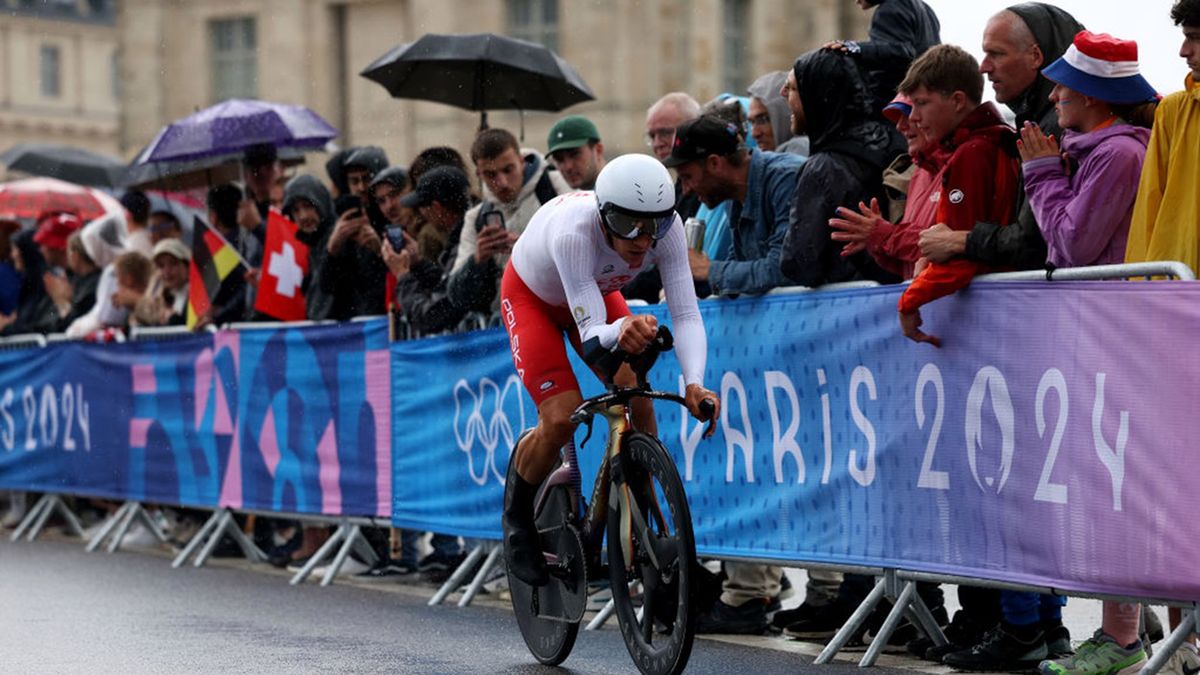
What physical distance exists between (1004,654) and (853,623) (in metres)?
0.63

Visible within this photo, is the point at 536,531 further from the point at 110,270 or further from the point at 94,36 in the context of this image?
the point at 94,36

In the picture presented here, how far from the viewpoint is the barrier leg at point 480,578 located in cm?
1109

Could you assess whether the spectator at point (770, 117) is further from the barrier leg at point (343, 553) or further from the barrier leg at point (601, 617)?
the barrier leg at point (343, 553)

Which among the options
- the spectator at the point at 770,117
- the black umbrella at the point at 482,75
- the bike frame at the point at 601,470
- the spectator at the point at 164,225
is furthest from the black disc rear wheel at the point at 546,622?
the spectator at the point at 164,225

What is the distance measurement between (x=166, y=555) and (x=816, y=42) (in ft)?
121

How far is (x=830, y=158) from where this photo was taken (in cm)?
909

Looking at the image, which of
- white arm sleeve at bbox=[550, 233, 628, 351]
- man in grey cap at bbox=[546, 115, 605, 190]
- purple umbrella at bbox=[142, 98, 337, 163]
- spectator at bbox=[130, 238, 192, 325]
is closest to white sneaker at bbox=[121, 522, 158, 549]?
spectator at bbox=[130, 238, 192, 325]

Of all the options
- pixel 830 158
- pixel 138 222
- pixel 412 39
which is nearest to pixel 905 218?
pixel 830 158

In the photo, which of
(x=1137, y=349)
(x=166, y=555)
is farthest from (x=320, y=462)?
(x=1137, y=349)

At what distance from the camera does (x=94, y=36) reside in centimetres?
10050

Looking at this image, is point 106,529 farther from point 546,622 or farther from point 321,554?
point 546,622

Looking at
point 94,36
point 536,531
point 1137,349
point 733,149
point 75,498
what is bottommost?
point 75,498

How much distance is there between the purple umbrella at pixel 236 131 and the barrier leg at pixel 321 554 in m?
3.59

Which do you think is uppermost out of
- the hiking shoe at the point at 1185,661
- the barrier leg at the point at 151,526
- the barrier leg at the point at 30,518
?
the hiking shoe at the point at 1185,661
